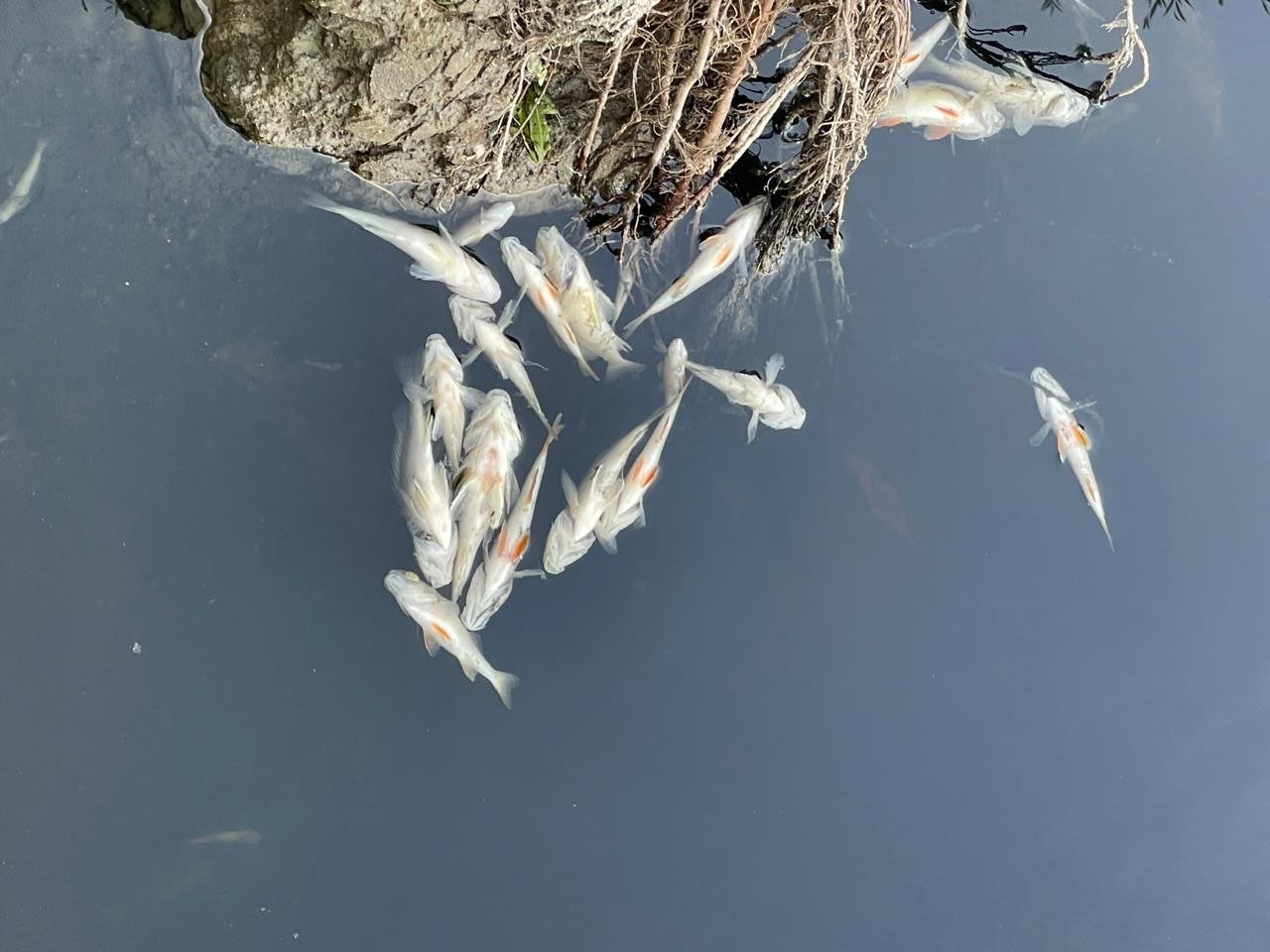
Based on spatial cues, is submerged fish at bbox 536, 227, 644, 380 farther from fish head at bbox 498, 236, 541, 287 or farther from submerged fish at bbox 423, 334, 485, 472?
submerged fish at bbox 423, 334, 485, 472

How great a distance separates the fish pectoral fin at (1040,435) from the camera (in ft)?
8.21

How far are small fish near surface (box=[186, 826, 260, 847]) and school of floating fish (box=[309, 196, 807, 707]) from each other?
638 millimetres

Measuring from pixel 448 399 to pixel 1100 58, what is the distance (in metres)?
1.77

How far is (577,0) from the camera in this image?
5.63ft

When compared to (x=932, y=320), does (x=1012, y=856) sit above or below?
below

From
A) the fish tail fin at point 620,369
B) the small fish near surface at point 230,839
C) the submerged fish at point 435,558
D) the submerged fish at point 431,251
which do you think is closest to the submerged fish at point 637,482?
the fish tail fin at point 620,369

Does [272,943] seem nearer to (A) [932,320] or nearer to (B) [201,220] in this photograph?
(B) [201,220]

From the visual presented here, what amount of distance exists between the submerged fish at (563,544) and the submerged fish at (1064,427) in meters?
1.22

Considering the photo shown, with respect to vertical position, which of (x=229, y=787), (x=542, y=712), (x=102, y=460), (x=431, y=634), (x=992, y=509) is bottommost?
(x=229, y=787)

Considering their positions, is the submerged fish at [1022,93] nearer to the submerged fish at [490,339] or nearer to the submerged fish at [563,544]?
the submerged fish at [490,339]

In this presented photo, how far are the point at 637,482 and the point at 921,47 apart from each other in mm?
1216

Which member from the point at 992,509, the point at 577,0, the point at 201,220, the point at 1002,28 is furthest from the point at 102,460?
the point at 1002,28

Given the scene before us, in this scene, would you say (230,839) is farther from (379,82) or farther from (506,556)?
(379,82)

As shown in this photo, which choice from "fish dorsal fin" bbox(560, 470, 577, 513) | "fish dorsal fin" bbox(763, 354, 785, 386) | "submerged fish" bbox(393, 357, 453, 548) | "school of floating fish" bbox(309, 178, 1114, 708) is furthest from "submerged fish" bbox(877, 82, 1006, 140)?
"submerged fish" bbox(393, 357, 453, 548)
